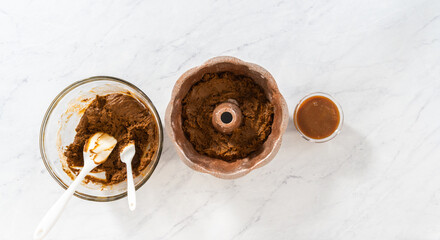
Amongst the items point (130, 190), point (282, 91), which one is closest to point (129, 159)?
point (130, 190)

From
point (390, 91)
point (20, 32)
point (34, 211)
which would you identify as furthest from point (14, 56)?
point (390, 91)

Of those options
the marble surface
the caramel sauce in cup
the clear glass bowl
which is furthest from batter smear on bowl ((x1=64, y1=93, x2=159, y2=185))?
the caramel sauce in cup

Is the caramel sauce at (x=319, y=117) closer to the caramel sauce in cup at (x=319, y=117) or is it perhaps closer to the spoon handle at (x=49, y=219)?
the caramel sauce in cup at (x=319, y=117)

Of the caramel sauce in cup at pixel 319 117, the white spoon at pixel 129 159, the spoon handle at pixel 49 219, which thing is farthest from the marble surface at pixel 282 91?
the spoon handle at pixel 49 219

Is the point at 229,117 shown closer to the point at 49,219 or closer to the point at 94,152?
the point at 94,152

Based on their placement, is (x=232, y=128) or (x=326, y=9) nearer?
(x=232, y=128)

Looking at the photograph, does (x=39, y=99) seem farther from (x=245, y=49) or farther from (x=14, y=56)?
(x=245, y=49)
